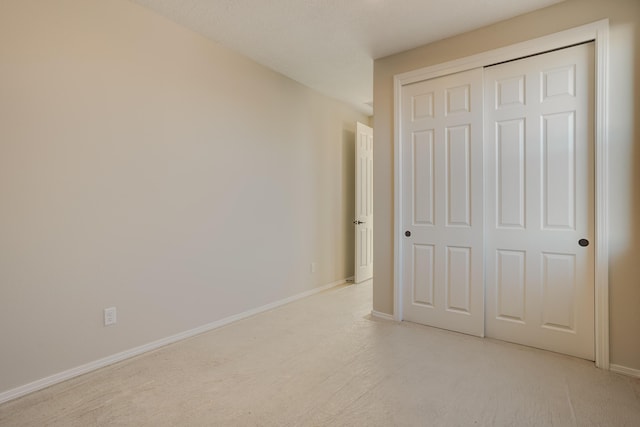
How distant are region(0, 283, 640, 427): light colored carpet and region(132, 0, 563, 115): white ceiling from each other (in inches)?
100

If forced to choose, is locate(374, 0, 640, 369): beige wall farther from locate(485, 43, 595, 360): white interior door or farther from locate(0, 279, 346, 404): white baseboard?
locate(0, 279, 346, 404): white baseboard

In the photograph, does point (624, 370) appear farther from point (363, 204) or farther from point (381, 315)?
point (363, 204)

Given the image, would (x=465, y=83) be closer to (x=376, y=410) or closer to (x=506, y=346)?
(x=506, y=346)

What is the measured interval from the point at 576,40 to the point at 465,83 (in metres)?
0.76

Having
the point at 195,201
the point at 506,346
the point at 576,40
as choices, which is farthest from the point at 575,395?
the point at 195,201

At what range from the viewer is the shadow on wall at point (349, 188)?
4.89 meters

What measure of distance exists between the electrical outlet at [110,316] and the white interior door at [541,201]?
9.35ft

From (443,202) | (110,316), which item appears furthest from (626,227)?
(110,316)

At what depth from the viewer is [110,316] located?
2.40 m

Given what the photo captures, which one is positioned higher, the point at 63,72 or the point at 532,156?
the point at 63,72

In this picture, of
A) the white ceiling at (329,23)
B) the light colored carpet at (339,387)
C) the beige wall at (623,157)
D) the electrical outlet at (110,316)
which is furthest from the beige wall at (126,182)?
the beige wall at (623,157)

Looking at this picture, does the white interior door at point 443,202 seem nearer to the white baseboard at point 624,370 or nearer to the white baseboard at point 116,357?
the white baseboard at point 624,370

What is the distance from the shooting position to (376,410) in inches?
72.1

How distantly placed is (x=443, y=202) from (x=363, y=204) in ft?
6.48
